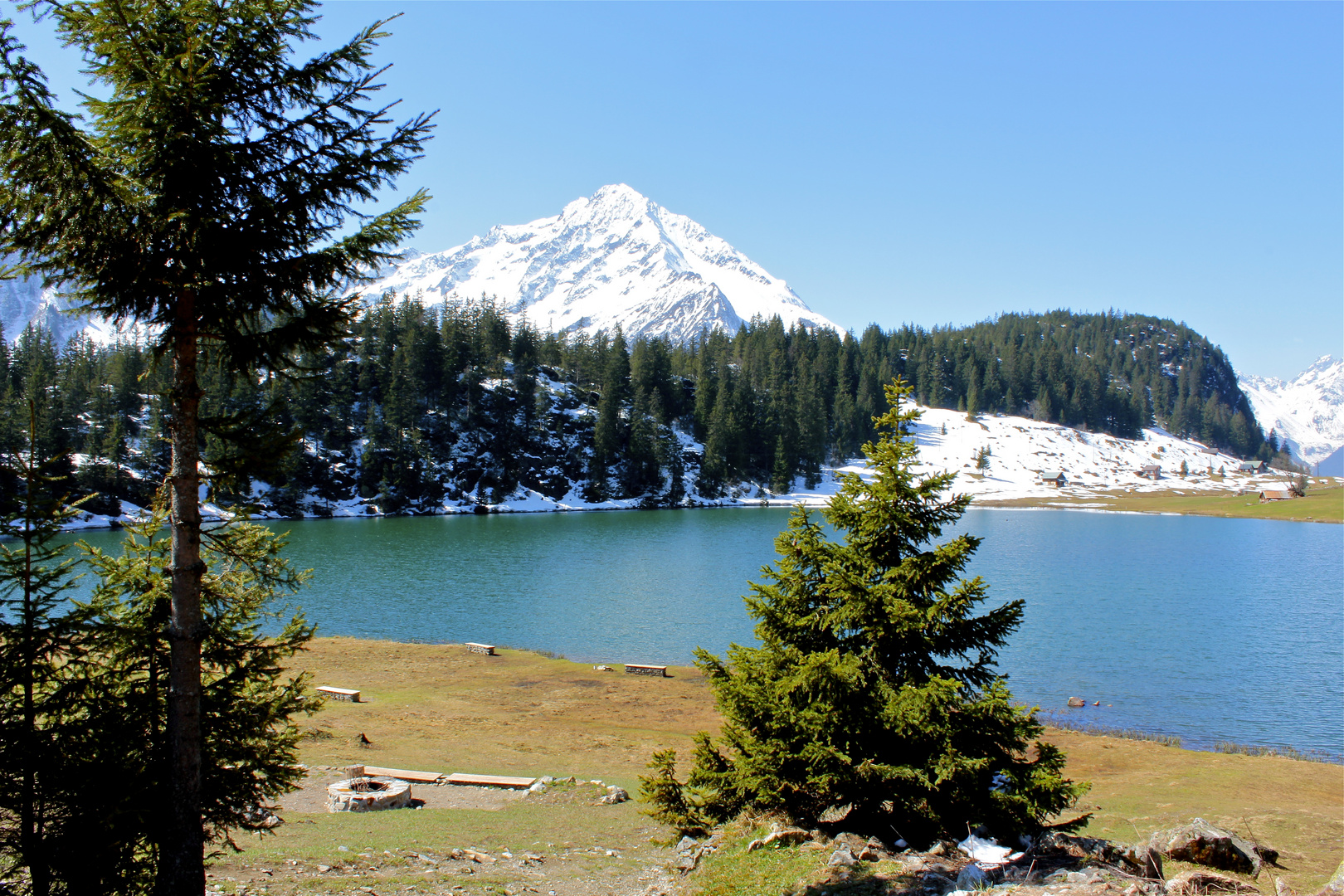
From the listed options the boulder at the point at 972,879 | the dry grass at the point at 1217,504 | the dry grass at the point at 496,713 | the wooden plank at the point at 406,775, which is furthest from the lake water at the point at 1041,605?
the dry grass at the point at 1217,504

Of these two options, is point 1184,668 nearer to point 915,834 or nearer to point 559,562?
point 915,834

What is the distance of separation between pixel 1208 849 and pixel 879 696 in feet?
18.3

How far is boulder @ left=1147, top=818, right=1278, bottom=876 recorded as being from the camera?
11055 mm

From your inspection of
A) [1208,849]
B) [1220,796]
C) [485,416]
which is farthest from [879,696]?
[485,416]

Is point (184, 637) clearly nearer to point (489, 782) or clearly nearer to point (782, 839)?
point (782, 839)

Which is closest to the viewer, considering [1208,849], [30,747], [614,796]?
A: [30,747]

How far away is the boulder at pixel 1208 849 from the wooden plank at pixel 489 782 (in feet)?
Result: 38.8

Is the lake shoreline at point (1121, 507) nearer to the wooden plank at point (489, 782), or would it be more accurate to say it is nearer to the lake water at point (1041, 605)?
the lake water at point (1041, 605)

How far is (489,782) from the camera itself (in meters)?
16.4

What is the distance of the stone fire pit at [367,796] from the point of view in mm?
14227

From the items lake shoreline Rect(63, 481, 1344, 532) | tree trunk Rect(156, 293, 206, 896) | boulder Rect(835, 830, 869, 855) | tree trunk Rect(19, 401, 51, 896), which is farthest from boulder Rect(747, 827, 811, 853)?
lake shoreline Rect(63, 481, 1344, 532)

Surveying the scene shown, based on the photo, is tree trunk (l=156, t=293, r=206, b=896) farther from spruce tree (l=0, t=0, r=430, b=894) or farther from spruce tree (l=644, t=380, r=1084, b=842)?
spruce tree (l=644, t=380, r=1084, b=842)

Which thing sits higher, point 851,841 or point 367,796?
point 851,841

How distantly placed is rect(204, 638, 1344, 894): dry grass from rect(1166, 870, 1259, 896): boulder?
4.30 m
